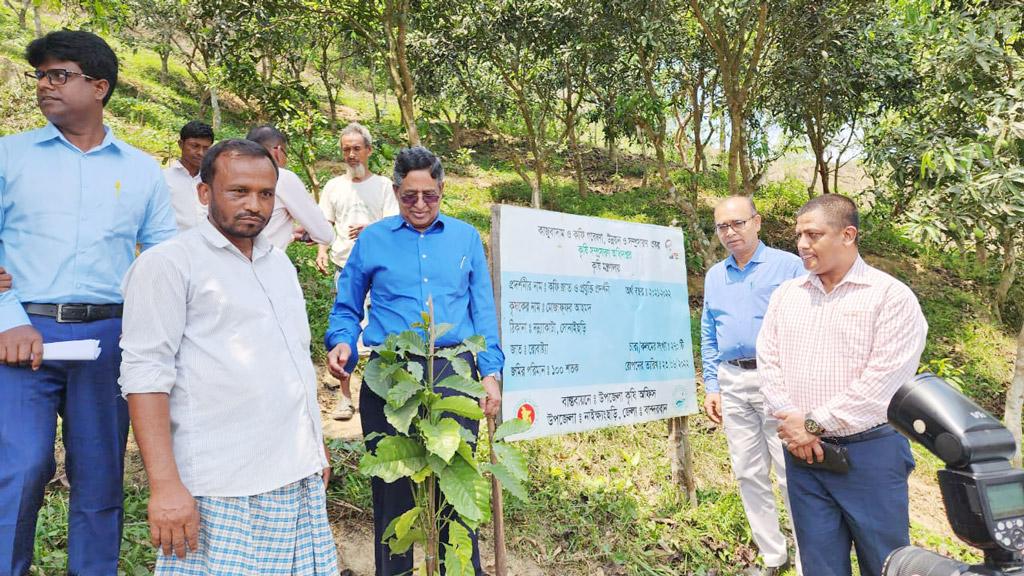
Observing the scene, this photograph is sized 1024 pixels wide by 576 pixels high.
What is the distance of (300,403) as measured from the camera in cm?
178

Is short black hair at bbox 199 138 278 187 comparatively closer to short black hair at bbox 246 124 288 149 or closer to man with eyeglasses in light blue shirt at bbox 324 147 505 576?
man with eyeglasses in light blue shirt at bbox 324 147 505 576

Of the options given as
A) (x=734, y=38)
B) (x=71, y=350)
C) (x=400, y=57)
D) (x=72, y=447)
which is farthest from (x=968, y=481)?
(x=734, y=38)

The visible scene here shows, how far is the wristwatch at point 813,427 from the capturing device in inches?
95.6

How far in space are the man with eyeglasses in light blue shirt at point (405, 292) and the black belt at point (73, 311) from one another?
2.39 feet

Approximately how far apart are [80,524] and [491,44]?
9526 mm

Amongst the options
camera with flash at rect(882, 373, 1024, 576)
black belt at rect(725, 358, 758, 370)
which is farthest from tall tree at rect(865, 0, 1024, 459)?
camera with flash at rect(882, 373, 1024, 576)

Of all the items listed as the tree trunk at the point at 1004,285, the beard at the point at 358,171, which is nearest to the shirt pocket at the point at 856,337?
the beard at the point at 358,171

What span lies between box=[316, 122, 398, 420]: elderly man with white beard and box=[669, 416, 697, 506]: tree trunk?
2112 mm

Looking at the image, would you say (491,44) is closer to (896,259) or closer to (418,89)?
(418,89)

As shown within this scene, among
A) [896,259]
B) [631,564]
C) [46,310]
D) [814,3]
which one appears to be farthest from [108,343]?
[896,259]

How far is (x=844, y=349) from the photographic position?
2479 mm

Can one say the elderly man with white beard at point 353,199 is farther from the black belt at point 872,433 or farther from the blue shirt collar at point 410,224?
the black belt at point 872,433

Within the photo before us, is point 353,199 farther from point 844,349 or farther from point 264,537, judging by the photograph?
point 844,349

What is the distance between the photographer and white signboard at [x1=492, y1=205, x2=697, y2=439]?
3.08 m
